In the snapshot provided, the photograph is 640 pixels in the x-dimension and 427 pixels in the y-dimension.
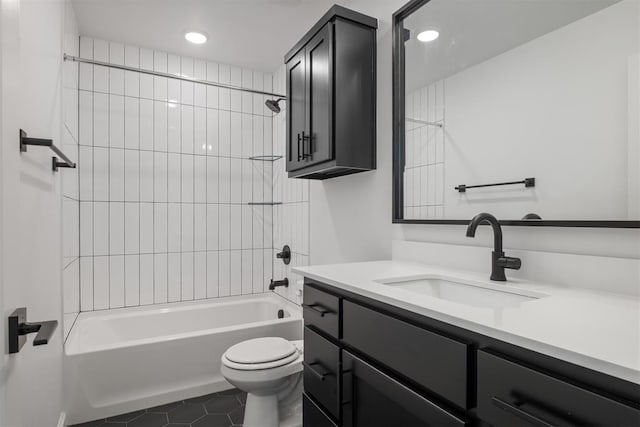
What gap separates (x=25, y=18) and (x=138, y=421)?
206 centimetres

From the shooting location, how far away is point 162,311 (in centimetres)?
270

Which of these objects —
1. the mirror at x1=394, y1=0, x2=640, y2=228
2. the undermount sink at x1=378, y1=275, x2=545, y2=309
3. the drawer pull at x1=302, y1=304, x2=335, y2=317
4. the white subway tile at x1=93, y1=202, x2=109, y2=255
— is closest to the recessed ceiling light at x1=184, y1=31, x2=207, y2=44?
the white subway tile at x1=93, y1=202, x2=109, y2=255

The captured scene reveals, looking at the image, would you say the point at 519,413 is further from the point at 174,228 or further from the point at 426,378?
the point at 174,228

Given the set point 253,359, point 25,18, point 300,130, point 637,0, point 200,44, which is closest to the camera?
point 637,0

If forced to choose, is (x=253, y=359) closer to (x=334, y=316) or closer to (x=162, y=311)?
(x=334, y=316)

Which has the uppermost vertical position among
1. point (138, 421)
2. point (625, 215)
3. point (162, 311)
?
point (625, 215)

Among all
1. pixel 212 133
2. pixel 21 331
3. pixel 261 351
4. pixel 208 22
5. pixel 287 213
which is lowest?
pixel 261 351

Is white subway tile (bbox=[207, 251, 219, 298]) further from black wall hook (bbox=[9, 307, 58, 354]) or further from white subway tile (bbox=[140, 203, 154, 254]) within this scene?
black wall hook (bbox=[9, 307, 58, 354])

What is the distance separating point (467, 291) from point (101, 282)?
8.79 ft

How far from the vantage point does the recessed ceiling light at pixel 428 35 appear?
59.1 inches

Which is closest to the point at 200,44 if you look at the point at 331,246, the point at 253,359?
the point at 331,246

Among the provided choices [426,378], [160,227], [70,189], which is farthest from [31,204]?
[160,227]

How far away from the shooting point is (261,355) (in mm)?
1730

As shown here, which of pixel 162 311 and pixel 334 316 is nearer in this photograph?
pixel 334 316
